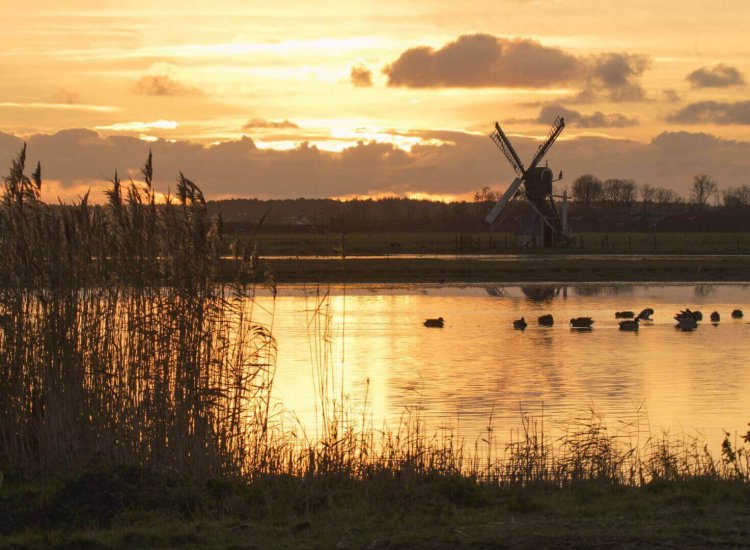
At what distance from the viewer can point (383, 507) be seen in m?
9.81

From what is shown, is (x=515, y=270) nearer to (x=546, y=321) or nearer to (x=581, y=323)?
(x=546, y=321)

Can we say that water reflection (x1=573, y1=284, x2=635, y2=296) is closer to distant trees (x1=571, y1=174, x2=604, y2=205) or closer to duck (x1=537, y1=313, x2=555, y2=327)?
duck (x1=537, y1=313, x2=555, y2=327)

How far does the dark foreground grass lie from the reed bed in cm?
70

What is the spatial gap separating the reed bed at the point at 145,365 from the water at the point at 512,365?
90.7 inches

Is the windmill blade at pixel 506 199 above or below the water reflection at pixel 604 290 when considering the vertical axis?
above

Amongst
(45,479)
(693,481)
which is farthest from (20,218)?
(693,481)

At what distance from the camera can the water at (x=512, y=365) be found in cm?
1745

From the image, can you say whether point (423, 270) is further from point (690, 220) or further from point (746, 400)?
point (690, 220)

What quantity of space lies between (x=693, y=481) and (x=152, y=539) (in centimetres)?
564

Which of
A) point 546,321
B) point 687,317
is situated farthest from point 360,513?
point 687,317

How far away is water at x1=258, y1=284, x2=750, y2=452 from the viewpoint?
57.3 feet

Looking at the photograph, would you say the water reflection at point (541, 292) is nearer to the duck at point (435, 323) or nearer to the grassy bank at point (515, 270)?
the grassy bank at point (515, 270)

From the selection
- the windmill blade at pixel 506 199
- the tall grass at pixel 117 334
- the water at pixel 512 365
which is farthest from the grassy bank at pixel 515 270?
the tall grass at pixel 117 334

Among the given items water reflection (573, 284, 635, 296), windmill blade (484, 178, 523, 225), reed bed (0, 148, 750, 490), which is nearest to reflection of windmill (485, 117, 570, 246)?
windmill blade (484, 178, 523, 225)
